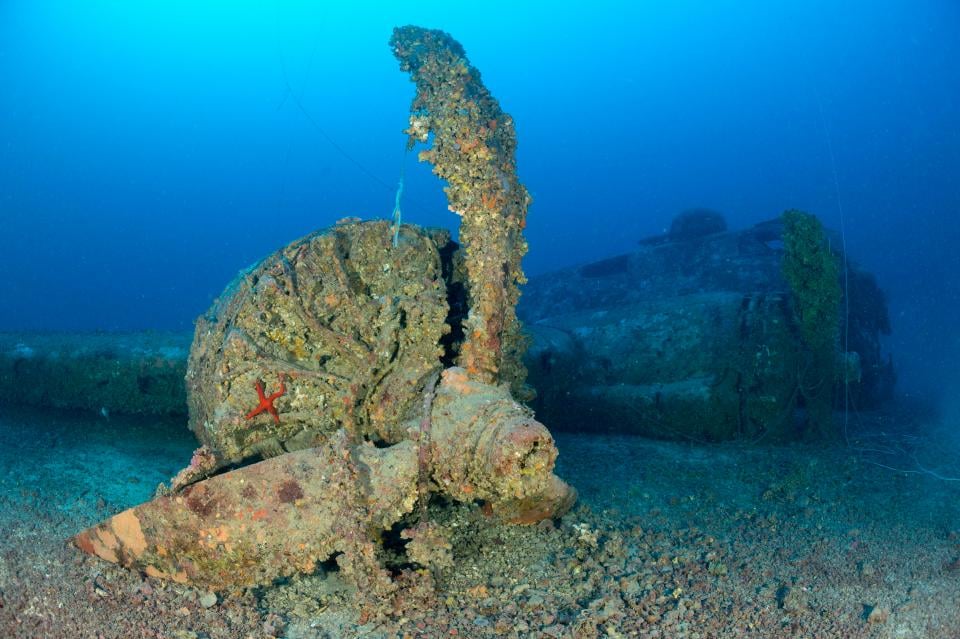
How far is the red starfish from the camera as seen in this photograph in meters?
4.30

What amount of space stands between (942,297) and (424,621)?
59.0 meters

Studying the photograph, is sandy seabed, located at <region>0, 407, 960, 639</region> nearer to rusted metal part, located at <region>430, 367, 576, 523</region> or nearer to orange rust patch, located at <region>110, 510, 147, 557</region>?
orange rust patch, located at <region>110, 510, 147, 557</region>

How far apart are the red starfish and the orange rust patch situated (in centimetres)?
103

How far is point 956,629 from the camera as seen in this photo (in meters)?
3.29

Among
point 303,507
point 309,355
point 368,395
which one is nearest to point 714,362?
point 368,395

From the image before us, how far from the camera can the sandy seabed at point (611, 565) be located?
3.27 m

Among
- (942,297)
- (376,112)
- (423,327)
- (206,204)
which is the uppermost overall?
(376,112)

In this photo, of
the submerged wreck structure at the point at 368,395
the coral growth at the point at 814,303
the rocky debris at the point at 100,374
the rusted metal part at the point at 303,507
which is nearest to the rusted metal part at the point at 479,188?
the submerged wreck structure at the point at 368,395

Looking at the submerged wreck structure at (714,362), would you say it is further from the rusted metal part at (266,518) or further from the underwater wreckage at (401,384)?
the rusted metal part at (266,518)

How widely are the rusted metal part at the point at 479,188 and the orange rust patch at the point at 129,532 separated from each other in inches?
86.6

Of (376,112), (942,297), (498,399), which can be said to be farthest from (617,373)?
(376,112)

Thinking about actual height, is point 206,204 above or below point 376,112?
below

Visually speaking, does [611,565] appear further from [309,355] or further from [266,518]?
[309,355]

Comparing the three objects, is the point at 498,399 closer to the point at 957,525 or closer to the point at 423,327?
the point at 423,327
